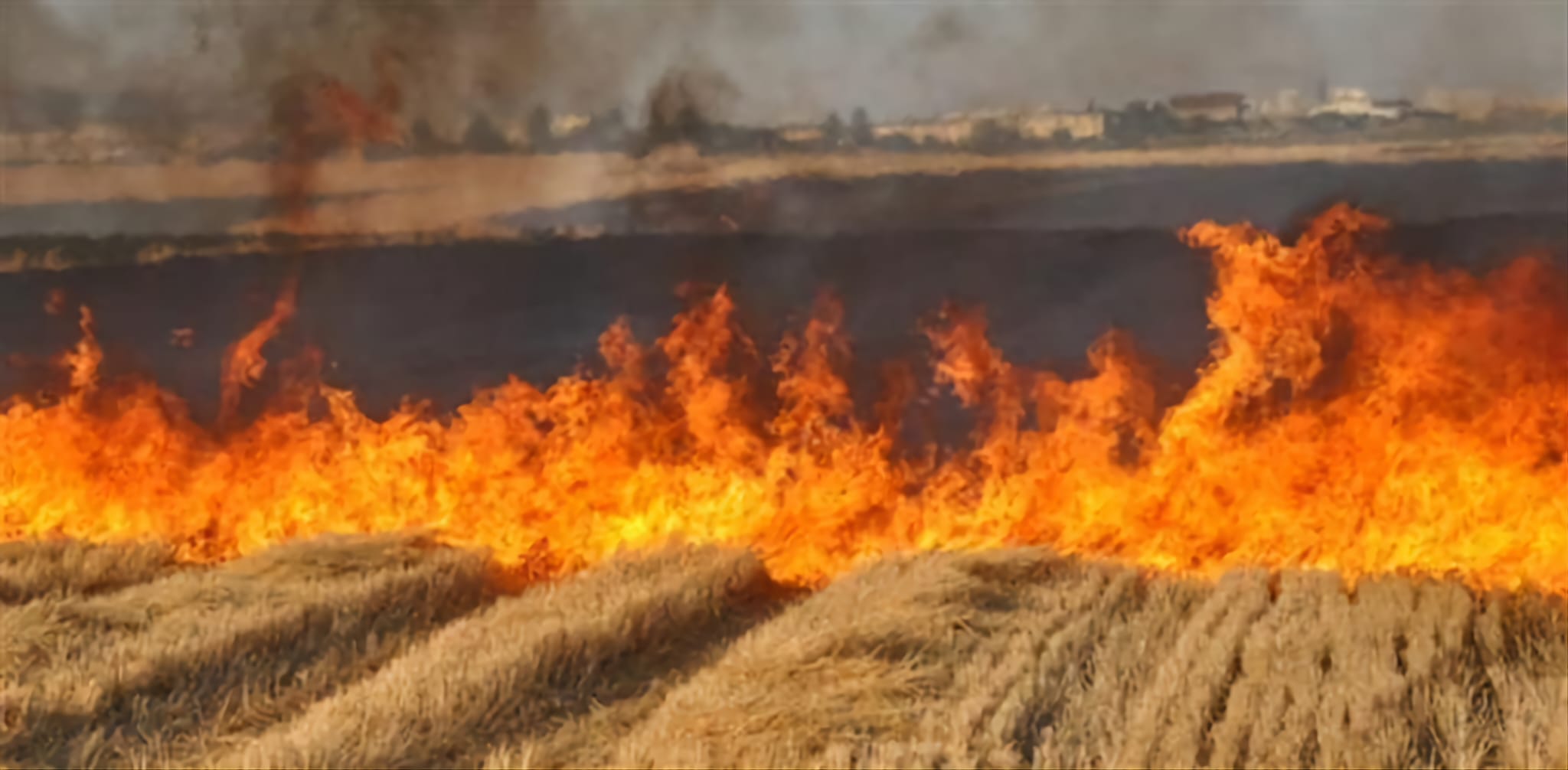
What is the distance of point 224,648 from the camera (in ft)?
5.32

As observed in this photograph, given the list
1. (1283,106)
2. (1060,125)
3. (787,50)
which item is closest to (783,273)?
(787,50)

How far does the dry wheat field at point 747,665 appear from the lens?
4.62 ft

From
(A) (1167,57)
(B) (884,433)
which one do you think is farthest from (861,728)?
(A) (1167,57)

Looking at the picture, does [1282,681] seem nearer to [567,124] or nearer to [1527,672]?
[1527,672]

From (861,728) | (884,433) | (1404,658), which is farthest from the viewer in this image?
(884,433)

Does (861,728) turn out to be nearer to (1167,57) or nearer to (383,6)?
(1167,57)

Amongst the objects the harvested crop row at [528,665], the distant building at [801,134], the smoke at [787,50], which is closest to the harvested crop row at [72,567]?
the harvested crop row at [528,665]

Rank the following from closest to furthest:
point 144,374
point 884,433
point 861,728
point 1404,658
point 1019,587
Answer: point 861,728 < point 1404,658 < point 1019,587 < point 884,433 < point 144,374

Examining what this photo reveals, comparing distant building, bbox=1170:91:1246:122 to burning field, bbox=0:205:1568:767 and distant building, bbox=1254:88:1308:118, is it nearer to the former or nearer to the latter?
distant building, bbox=1254:88:1308:118

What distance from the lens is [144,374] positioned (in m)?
2.06

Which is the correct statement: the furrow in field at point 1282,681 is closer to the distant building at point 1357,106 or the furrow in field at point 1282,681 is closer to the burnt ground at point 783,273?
the burnt ground at point 783,273

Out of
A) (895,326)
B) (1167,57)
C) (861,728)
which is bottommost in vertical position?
(861,728)

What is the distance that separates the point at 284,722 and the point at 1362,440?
4.93 ft

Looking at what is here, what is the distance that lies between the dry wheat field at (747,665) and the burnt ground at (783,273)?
12.8 inches
